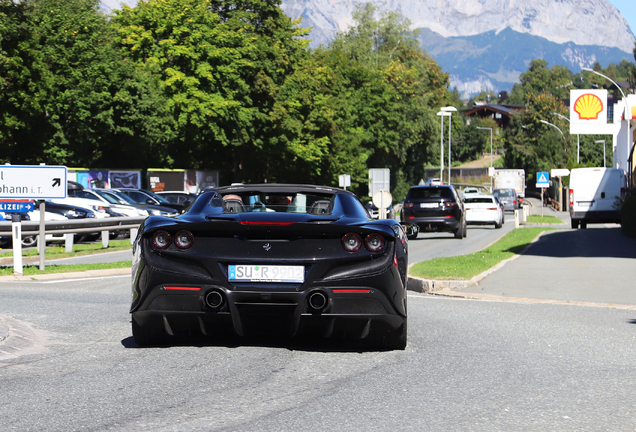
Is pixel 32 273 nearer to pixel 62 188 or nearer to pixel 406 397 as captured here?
pixel 62 188

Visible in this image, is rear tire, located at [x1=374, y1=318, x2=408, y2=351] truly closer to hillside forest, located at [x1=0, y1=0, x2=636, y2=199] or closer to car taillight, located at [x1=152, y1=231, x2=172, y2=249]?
car taillight, located at [x1=152, y1=231, x2=172, y2=249]

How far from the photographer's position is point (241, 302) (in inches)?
248

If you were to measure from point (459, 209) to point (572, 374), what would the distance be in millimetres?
22553

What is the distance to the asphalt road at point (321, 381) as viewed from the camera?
15.7ft

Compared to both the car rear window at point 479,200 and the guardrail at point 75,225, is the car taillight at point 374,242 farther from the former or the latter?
the car rear window at point 479,200

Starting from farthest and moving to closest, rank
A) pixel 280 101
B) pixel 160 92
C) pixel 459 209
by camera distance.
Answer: pixel 280 101, pixel 160 92, pixel 459 209

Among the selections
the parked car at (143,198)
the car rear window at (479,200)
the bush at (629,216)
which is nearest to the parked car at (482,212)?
the car rear window at (479,200)

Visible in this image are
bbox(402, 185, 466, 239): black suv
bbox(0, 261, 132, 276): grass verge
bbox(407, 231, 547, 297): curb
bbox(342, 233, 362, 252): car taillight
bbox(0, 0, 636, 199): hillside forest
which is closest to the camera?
bbox(342, 233, 362, 252): car taillight

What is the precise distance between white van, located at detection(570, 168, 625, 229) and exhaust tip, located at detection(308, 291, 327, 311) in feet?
104

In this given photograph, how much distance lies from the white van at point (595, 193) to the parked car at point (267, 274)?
31366mm

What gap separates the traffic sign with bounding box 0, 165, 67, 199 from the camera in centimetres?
1555

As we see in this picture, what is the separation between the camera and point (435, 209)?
28453 millimetres

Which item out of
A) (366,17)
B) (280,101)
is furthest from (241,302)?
(366,17)

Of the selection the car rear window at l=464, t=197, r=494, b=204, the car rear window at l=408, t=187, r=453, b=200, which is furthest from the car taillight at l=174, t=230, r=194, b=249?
the car rear window at l=464, t=197, r=494, b=204
